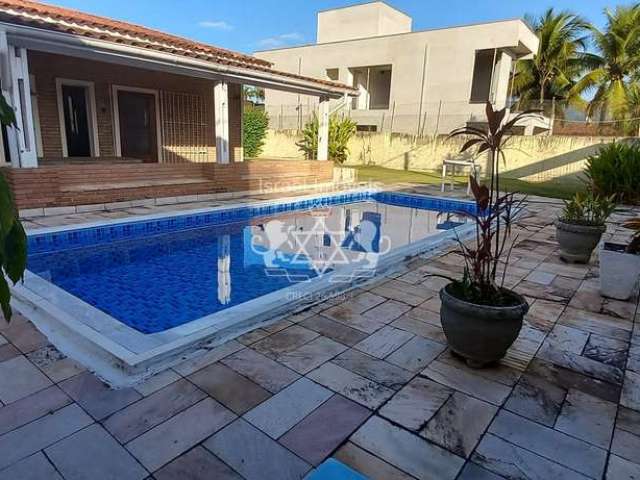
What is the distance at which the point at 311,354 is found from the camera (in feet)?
10.0

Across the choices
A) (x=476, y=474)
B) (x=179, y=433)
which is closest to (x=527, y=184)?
(x=476, y=474)

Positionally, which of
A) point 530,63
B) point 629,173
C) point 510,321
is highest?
point 530,63

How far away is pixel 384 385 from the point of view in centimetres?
272

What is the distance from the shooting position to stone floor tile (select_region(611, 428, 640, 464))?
7.07ft

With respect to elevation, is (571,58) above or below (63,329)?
above

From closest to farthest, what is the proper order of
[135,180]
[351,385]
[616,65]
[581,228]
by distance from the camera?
[351,385]
[581,228]
[135,180]
[616,65]

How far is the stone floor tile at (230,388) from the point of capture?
247cm

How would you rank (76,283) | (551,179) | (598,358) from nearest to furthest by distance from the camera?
(598,358), (76,283), (551,179)

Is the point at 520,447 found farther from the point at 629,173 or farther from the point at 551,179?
the point at 551,179

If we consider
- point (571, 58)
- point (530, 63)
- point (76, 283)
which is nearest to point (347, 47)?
point (530, 63)

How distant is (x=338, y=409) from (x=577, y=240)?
4591mm

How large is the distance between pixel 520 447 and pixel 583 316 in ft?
7.41

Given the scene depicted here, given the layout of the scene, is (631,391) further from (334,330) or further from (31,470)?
(31,470)

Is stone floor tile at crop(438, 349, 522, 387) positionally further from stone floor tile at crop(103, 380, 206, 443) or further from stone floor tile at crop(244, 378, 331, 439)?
stone floor tile at crop(103, 380, 206, 443)
